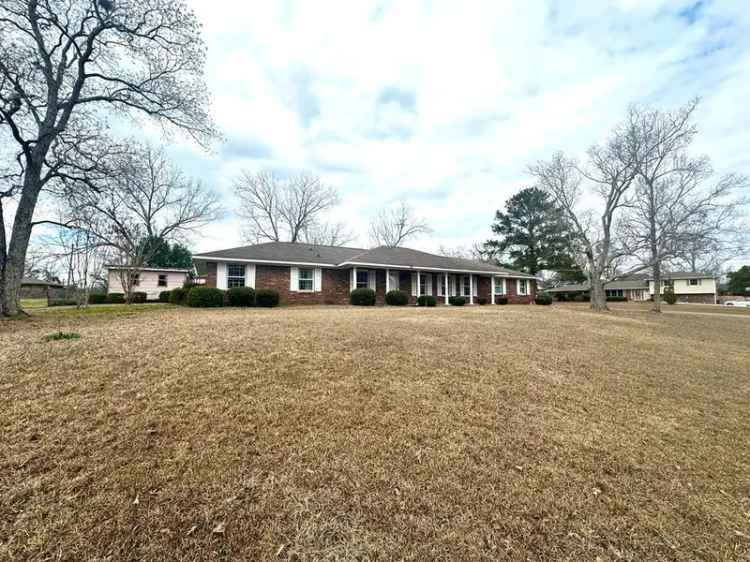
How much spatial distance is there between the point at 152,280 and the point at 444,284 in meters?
27.4

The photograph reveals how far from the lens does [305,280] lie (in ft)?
58.2

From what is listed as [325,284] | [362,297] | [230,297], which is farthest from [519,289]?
[230,297]

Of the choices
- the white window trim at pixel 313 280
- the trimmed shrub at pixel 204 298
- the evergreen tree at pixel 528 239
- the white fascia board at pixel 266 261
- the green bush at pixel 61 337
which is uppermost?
the evergreen tree at pixel 528 239

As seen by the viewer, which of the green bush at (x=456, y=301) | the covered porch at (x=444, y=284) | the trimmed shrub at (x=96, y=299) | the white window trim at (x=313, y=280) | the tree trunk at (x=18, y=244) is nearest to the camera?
the tree trunk at (x=18, y=244)

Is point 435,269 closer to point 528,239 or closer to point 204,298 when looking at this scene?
point 204,298

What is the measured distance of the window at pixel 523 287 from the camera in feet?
88.8

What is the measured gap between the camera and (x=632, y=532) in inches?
86.7

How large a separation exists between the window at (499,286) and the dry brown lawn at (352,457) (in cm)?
2042

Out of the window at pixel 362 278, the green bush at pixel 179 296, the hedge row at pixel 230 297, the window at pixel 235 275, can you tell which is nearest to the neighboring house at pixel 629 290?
the window at pixel 362 278

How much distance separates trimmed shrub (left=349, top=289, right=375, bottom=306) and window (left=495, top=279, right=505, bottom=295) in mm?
13627

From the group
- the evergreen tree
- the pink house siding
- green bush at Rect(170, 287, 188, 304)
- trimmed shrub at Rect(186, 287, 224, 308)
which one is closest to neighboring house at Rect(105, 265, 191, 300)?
the pink house siding

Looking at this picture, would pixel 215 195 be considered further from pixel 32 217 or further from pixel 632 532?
pixel 632 532

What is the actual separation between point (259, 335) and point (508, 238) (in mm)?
39716

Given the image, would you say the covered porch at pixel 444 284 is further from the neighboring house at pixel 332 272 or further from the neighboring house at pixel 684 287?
the neighboring house at pixel 684 287
